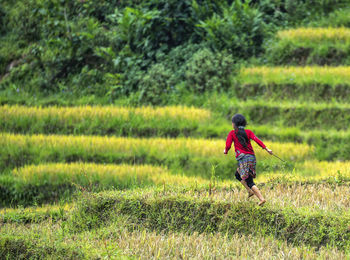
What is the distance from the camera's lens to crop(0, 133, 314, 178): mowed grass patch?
632cm

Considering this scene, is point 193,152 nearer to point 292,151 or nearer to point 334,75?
point 292,151

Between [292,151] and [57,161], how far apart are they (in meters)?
3.82

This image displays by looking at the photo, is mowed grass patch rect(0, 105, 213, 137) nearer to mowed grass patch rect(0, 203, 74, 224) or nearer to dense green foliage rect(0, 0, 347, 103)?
dense green foliage rect(0, 0, 347, 103)

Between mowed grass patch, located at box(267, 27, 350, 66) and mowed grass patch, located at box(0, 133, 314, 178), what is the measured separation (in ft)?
9.44

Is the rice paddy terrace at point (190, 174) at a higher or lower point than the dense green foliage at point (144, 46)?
lower

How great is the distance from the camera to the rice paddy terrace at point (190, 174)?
375 centimetres

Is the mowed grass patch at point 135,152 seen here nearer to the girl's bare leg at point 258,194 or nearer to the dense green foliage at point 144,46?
the dense green foliage at point 144,46

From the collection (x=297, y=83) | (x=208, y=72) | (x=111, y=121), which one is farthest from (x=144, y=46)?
(x=297, y=83)

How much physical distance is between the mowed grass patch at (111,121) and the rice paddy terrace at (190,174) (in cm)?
2

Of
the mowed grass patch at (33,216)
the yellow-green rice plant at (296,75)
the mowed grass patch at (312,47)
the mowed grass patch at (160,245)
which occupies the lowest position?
the mowed grass patch at (33,216)

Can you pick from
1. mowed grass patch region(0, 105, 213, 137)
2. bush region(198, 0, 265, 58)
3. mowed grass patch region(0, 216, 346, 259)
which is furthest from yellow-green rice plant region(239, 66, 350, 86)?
mowed grass patch region(0, 216, 346, 259)

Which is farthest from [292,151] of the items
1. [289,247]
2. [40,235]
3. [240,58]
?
[40,235]

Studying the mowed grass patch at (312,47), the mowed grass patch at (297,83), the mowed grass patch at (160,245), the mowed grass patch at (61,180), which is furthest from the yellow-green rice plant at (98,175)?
the mowed grass patch at (312,47)

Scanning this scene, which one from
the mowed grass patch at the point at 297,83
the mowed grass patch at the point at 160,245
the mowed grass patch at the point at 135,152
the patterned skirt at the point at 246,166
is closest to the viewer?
the mowed grass patch at the point at 160,245
